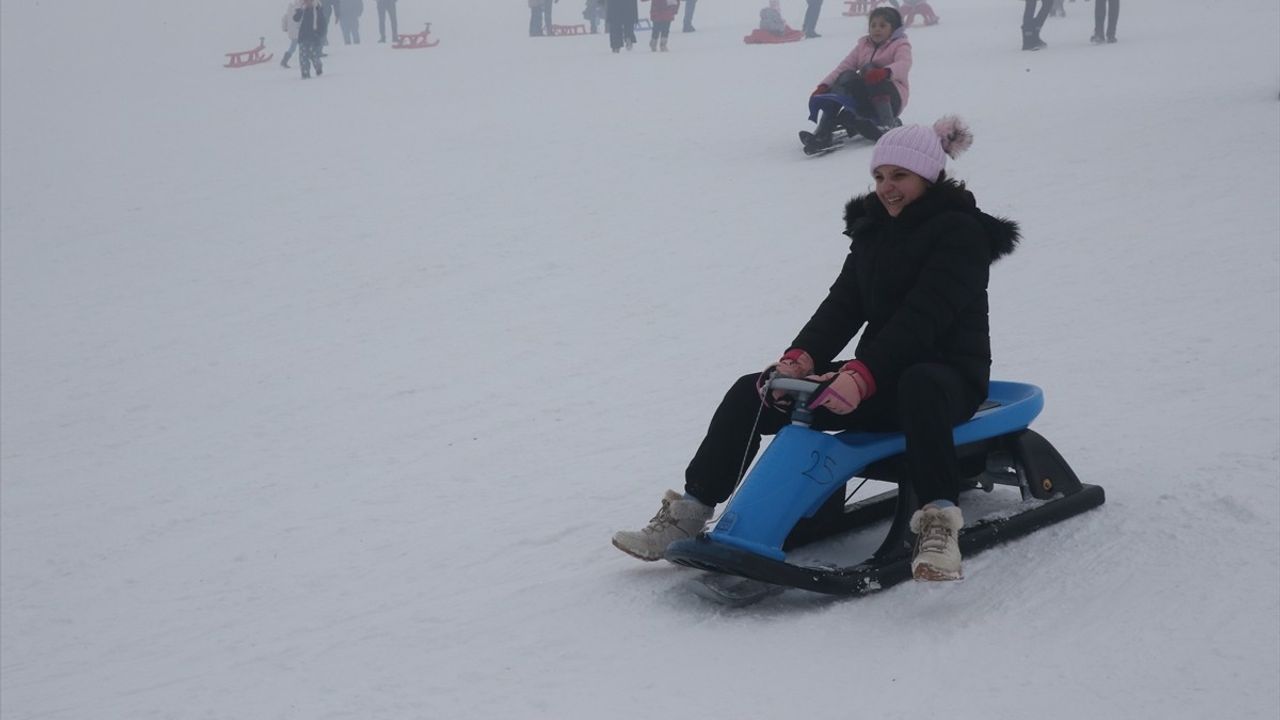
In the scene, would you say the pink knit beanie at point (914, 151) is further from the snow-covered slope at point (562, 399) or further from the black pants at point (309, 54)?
the black pants at point (309, 54)

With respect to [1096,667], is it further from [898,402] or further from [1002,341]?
[1002,341]

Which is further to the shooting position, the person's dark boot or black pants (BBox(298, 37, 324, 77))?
black pants (BBox(298, 37, 324, 77))

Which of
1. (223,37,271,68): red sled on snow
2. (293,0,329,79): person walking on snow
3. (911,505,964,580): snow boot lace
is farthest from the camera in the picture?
(223,37,271,68): red sled on snow

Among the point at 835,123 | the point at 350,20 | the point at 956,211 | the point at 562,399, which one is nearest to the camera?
the point at 956,211

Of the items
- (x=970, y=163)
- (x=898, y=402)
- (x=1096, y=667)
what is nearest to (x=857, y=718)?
(x=1096, y=667)

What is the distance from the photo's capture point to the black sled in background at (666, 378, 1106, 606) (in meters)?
3.17

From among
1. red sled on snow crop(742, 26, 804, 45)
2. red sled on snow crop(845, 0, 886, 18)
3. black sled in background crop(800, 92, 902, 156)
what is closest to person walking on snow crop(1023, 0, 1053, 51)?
red sled on snow crop(742, 26, 804, 45)

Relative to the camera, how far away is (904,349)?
328cm

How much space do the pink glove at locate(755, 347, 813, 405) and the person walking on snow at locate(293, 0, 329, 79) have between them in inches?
669

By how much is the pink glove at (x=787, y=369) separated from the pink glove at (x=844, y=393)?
0.18 metres

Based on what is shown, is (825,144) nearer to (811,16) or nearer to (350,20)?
(811,16)

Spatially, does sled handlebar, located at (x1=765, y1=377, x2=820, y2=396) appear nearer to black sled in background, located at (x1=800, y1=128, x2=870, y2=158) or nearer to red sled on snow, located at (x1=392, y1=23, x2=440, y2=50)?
black sled in background, located at (x1=800, y1=128, x2=870, y2=158)

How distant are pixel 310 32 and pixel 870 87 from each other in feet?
39.4

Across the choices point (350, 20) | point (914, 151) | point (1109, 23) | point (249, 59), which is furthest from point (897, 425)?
point (350, 20)
